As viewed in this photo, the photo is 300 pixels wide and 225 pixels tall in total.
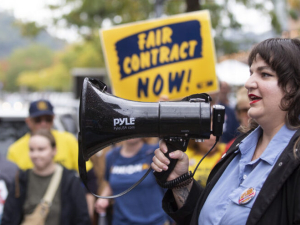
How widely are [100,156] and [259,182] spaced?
2.93 meters

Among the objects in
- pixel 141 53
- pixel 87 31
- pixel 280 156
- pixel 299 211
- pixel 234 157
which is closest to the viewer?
pixel 299 211

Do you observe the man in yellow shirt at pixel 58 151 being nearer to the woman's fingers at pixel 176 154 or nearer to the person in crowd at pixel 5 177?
the person in crowd at pixel 5 177

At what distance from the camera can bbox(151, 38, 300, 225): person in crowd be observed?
148cm

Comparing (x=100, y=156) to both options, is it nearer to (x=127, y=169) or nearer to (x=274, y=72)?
(x=127, y=169)

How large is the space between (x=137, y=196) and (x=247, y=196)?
199cm

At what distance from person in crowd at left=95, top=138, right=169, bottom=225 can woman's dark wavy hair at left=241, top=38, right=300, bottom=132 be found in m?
1.89

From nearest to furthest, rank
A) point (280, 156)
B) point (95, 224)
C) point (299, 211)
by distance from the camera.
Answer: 1. point (299, 211)
2. point (280, 156)
3. point (95, 224)

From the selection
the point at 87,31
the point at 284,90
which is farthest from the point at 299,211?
the point at 87,31

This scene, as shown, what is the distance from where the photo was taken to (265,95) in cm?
165

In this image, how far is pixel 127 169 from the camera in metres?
3.57

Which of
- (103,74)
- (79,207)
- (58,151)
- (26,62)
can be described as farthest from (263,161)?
(26,62)

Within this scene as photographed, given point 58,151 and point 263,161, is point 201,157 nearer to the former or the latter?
point 58,151

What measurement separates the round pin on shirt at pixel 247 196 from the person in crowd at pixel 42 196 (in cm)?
203

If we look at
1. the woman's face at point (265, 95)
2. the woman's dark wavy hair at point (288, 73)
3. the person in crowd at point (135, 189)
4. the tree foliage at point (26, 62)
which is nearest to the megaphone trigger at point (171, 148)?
the woman's face at point (265, 95)
